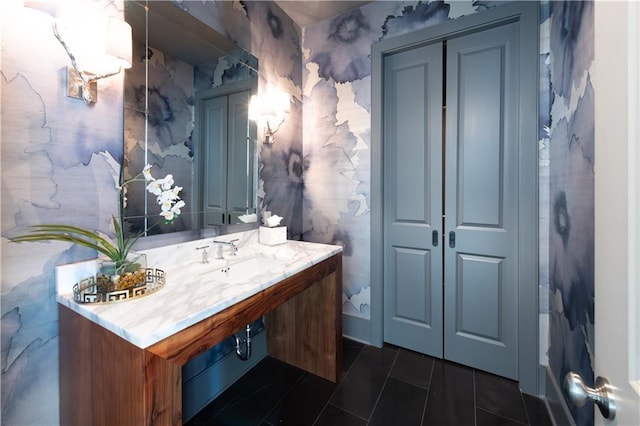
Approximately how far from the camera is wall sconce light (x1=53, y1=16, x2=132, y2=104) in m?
1.05

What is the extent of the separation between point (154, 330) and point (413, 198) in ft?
6.13

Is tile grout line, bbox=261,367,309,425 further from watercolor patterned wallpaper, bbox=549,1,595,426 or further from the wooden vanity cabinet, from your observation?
watercolor patterned wallpaper, bbox=549,1,595,426

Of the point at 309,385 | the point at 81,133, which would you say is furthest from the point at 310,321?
the point at 81,133

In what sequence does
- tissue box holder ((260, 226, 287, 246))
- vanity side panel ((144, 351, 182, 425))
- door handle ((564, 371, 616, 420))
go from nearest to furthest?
door handle ((564, 371, 616, 420)) → vanity side panel ((144, 351, 182, 425)) → tissue box holder ((260, 226, 287, 246))

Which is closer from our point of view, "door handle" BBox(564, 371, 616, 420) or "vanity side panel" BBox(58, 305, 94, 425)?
"door handle" BBox(564, 371, 616, 420)

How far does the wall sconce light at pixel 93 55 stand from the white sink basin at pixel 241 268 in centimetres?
91

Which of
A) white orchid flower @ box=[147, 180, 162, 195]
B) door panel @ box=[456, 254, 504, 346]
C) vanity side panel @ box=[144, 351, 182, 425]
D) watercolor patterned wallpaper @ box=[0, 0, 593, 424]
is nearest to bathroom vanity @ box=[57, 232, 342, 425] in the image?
vanity side panel @ box=[144, 351, 182, 425]

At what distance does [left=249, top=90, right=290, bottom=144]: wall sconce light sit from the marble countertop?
0.88 m

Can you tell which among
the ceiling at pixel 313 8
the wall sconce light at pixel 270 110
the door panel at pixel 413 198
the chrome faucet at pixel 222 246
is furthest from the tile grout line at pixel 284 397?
the ceiling at pixel 313 8

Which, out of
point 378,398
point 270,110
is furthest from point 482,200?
point 270,110

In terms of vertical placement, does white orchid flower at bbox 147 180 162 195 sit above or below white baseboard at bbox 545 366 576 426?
above

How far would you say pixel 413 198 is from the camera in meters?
2.16

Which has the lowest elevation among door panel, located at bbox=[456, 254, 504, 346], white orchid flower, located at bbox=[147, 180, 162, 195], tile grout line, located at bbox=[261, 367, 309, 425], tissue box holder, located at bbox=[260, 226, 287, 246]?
tile grout line, located at bbox=[261, 367, 309, 425]

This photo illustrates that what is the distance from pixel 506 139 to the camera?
1830mm
